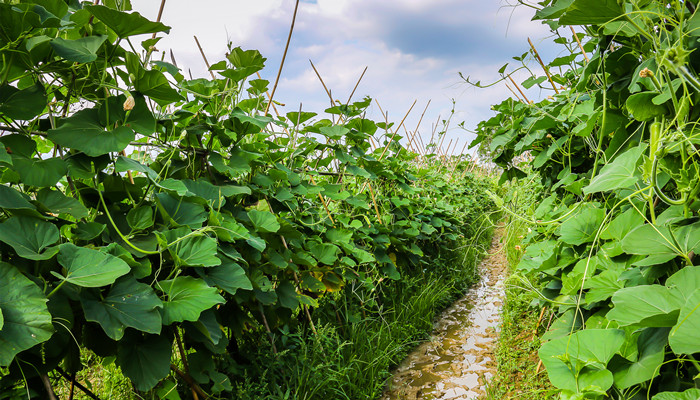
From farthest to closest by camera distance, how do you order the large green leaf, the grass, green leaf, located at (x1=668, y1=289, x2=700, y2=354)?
the grass
the large green leaf
green leaf, located at (x1=668, y1=289, x2=700, y2=354)

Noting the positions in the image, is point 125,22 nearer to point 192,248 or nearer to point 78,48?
point 78,48

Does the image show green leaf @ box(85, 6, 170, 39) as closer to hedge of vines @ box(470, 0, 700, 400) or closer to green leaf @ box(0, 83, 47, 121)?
green leaf @ box(0, 83, 47, 121)

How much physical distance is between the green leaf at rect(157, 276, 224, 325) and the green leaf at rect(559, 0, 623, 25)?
1.14 meters

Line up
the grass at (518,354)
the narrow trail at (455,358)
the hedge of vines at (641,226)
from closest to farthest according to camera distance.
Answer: the hedge of vines at (641,226), the grass at (518,354), the narrow trail at (455,358)

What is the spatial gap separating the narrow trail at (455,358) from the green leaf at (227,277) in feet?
3.69

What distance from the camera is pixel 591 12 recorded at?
0.93m

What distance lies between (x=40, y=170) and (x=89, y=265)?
29cm

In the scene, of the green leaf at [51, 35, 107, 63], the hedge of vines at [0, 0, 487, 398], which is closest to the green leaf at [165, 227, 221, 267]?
the hedge of vines at [0, 0, 487, 398]

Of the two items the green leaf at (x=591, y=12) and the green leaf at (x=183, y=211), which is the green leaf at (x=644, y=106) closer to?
the green leaf at (x=591, y=12)

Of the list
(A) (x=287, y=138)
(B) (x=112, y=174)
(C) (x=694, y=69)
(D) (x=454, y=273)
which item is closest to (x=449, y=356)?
(D) (x=454, y=273)

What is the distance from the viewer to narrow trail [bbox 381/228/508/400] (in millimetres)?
2287

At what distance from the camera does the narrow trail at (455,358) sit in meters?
2.29

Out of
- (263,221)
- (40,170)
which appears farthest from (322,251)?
(40,170)

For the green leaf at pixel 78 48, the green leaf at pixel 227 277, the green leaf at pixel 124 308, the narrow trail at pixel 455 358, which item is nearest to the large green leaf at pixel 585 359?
the narrow trail at pixel 455 358
